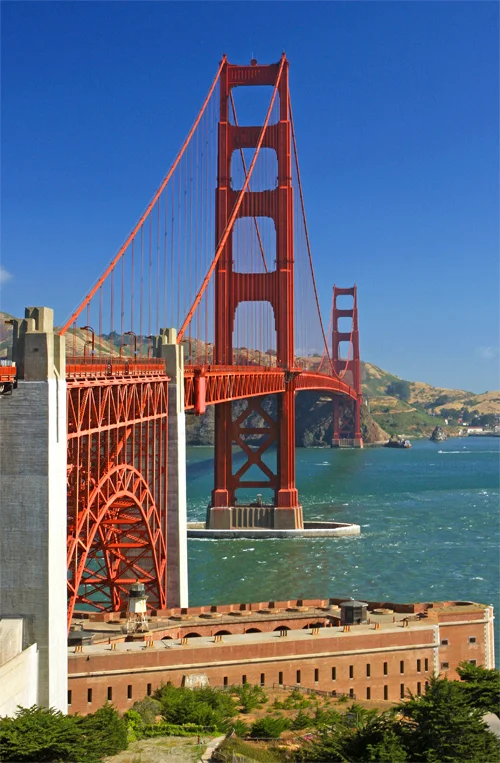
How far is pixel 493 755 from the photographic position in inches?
794

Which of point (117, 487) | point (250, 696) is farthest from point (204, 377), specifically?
point (250, 696)

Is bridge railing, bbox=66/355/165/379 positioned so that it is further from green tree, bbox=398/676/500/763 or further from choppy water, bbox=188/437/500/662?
green tree, bbox=398/676/500/763

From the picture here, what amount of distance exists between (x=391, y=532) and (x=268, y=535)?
6134 mm

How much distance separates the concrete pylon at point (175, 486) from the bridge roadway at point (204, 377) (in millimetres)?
734

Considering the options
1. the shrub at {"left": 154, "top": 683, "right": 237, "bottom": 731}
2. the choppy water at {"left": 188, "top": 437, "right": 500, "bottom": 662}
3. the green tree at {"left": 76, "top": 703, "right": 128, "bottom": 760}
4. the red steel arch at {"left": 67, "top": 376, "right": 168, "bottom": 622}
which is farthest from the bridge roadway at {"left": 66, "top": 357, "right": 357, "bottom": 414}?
the shrub at {"left": 154, "top": 683, "right": 237, "bottom": 731}

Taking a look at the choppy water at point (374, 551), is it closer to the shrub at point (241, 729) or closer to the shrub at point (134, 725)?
the shrub at point (134, 725)

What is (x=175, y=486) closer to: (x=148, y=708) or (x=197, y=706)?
(x=148, y=708)

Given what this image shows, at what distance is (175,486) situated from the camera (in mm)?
33156

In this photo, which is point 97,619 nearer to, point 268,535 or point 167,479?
point 167,479

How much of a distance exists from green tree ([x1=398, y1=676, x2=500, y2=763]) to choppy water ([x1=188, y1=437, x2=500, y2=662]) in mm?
15053

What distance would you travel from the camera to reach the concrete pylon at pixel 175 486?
32.9m

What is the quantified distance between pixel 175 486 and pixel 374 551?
56.4 ft

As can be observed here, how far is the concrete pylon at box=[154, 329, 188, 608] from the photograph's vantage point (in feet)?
108

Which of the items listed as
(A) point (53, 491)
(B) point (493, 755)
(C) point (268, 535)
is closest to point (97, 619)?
(A) point (53, 491)
